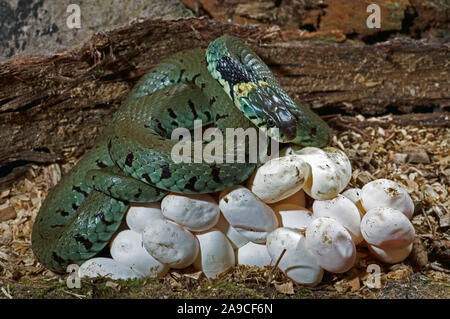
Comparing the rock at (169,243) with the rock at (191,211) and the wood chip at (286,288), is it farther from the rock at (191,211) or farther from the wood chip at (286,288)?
the wood chip at (286,288)

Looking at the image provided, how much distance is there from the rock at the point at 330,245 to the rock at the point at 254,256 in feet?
1.07

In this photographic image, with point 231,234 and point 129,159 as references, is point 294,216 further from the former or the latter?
point 129,159

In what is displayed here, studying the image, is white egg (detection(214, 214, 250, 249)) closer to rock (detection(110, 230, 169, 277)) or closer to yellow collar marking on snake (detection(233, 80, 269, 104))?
rock (detection(110, 230, 169, 277))

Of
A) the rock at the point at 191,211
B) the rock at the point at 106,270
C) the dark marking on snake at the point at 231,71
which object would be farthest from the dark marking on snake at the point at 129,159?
the dark marking on snake at the point at 231,71

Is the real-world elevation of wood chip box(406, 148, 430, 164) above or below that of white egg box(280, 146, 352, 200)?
below

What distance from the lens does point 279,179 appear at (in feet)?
8.30

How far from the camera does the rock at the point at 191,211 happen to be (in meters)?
2.51

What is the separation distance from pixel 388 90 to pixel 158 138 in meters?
2.29

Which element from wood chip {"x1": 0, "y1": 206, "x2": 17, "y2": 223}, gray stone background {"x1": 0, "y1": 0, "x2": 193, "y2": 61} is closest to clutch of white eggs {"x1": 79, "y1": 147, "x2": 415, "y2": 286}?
wood chip {"x1": 0, "y1": 206, "x2": 17, "y2": 223}

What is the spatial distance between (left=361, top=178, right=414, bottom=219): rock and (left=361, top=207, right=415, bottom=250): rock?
11 cm

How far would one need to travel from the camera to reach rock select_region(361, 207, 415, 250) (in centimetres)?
239

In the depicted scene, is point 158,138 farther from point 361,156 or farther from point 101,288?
point 361,156

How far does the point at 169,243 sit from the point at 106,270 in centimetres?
46

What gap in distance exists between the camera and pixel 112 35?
3322 mm
